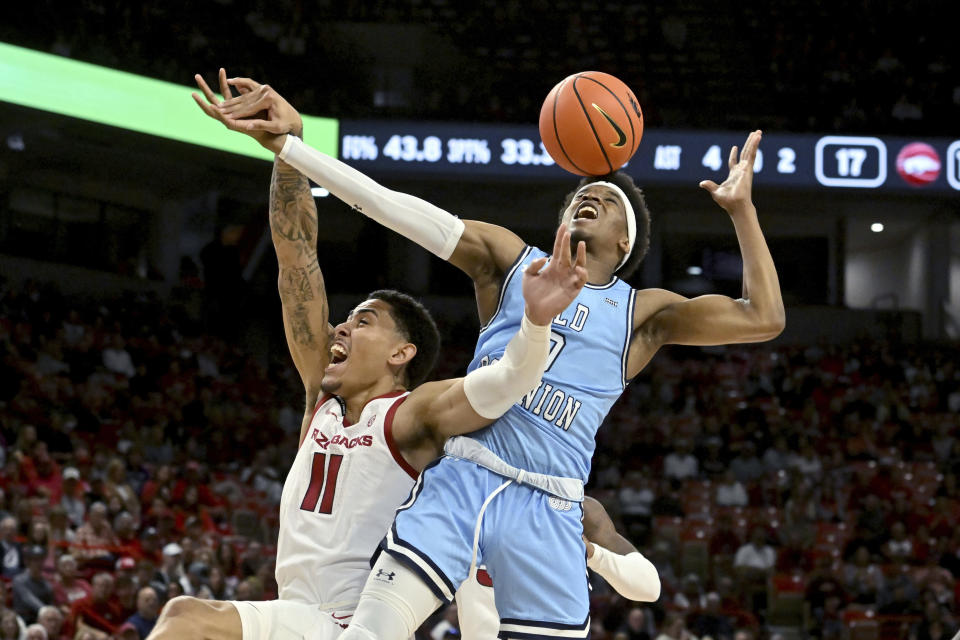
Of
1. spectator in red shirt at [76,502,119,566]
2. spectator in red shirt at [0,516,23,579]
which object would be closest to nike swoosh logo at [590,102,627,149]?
spectator in red shirt at [0,516,23,579]

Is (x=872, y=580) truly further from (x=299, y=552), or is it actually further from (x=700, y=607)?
(x=299, y=552)

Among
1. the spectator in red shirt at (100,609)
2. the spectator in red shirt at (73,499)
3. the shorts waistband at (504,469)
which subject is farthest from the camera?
the spectator in red shirt at (73,499)

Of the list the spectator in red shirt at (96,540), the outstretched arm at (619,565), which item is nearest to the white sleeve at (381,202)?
the outstretched arm at (619,565)

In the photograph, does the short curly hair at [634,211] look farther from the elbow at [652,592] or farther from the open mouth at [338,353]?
the elbow at [652,592]

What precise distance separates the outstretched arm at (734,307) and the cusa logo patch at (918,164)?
11.9m

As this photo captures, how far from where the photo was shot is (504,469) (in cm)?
384

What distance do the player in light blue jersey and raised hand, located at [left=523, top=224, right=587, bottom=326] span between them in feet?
1.57

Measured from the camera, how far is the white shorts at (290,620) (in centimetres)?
372

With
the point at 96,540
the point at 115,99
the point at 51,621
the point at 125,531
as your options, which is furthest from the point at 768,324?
the point at 115,99

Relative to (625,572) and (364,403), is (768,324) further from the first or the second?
(364,403)

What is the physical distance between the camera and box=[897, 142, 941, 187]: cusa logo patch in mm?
15266

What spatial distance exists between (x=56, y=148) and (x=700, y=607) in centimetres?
1155

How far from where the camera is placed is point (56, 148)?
Result: 17938 millimetres

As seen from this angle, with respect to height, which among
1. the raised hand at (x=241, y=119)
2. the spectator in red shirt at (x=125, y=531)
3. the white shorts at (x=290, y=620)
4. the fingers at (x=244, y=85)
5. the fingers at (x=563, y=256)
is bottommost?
the spectator in red shirt at (x=125, y=531)
